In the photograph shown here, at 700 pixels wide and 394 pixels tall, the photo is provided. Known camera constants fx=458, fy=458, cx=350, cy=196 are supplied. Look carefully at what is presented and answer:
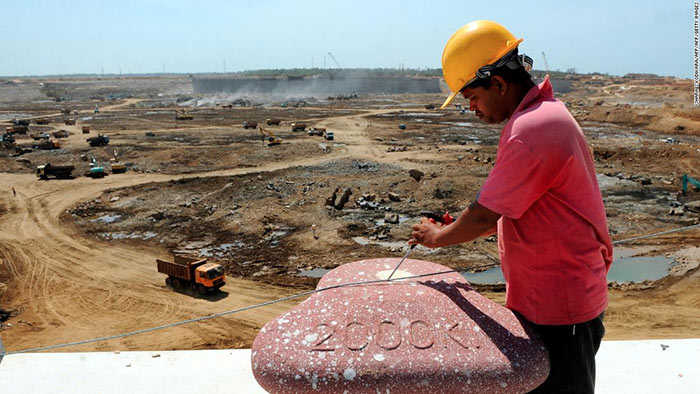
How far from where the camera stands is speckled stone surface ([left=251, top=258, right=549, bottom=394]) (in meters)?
1.82

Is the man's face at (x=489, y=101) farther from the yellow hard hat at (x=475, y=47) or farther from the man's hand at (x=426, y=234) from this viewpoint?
the man's hand at (x=426, y=234)

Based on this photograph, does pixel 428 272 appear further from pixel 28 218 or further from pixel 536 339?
pixel 28 218

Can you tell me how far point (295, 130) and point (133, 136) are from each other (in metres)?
11.9

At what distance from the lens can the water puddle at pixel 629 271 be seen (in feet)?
36.3

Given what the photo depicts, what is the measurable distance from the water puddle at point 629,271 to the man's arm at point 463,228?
945 centimetres

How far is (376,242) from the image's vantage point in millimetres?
13523

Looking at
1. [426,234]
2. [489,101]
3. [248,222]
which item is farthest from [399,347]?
[248,222]

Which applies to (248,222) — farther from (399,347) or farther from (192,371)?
(399,347)

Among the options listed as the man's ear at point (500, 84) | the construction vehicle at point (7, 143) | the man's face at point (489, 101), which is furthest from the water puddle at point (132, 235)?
the construction vehicle at point (7, 143)

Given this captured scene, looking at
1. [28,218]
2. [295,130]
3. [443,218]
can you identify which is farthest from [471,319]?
[295,130]

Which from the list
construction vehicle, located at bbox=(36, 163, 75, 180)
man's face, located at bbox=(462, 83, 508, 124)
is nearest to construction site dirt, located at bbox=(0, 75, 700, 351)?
construction vehicle, located at bbox=(36, 163, 75, 180)

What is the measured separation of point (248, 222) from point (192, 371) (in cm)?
1252

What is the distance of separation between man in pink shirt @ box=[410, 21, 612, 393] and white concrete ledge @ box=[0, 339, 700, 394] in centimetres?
132

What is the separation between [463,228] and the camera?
5.83 ft
